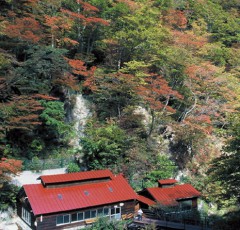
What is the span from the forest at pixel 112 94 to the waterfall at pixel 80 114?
385 mm

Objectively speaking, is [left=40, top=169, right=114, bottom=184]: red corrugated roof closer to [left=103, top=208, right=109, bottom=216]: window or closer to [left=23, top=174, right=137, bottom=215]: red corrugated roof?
[left=23, top=174, right=137, bottom=215]: red corrugated roof

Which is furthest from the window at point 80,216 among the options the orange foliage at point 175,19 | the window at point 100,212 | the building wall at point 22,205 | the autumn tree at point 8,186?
the orange foliage at point 175,19

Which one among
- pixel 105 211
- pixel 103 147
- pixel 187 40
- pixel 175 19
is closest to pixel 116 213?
pixel 105 211

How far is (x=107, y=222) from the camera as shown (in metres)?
20.2

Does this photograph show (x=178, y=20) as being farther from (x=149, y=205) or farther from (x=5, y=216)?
(x=5, y=216)

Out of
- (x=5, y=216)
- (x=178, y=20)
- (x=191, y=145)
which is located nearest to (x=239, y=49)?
(x=178, y=20)

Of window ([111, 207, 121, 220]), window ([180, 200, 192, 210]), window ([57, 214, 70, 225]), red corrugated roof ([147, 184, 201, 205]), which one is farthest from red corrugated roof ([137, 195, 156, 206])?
window ([57, 214, 70, 225])

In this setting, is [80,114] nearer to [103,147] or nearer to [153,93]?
[103,147]

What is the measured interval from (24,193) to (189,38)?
90.4 ft

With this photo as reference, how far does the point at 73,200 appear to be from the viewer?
2044 centimetres

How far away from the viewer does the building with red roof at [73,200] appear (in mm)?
19453

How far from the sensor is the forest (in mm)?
24781

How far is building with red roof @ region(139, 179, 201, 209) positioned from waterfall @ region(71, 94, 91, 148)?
9.16 meters

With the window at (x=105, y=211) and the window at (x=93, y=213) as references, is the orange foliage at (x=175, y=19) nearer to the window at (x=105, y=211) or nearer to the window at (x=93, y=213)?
the window at (x=105, y=211)
